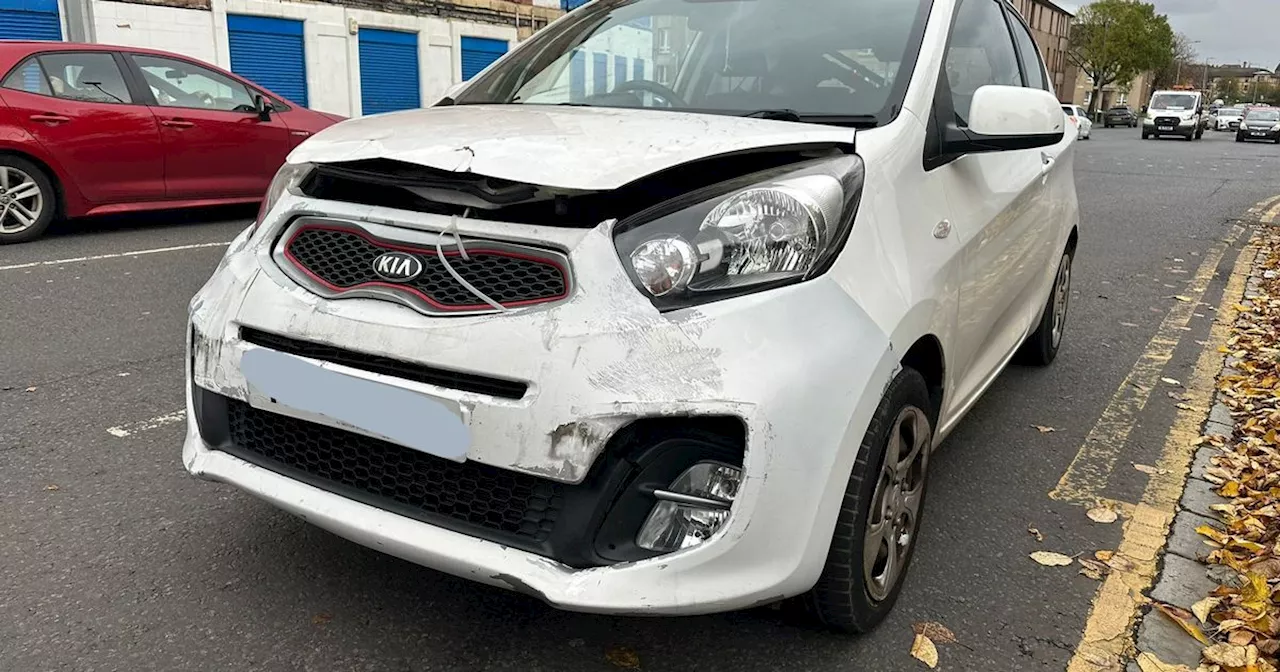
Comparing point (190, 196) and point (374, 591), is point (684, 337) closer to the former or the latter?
point (374, 591)

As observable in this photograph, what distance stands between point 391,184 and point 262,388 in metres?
0.52

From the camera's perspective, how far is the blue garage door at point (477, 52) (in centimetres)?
2289

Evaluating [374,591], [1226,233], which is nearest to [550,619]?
[374,591]

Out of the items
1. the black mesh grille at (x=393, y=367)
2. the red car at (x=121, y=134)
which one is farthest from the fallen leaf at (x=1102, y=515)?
the red car at (x=121, y=134)

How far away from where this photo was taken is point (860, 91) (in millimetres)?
2549

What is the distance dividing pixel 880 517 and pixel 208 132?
7288 mm

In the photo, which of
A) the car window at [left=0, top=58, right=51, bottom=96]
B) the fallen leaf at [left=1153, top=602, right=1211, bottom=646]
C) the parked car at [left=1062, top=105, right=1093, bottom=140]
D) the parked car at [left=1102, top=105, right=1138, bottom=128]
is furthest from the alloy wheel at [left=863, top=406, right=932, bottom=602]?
the parked car at [left=1102, top=105, right=1138, bottom=128]

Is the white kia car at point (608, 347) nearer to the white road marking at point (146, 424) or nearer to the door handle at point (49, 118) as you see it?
the white road marking at point (146, 424)

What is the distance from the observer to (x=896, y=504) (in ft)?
7.75

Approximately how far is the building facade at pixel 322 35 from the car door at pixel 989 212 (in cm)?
1308

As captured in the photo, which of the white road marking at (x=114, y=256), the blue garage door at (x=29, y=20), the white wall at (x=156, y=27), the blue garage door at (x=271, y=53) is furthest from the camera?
the blue garage door at (x=271, y=53)

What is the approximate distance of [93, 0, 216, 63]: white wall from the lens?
1577 centimetres

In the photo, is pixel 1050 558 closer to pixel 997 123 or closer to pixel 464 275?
pixel 997 123

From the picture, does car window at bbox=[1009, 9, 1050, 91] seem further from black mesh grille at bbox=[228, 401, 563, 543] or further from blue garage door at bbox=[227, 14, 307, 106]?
blue garage door at bbox=[227, 14, 307, 106]
